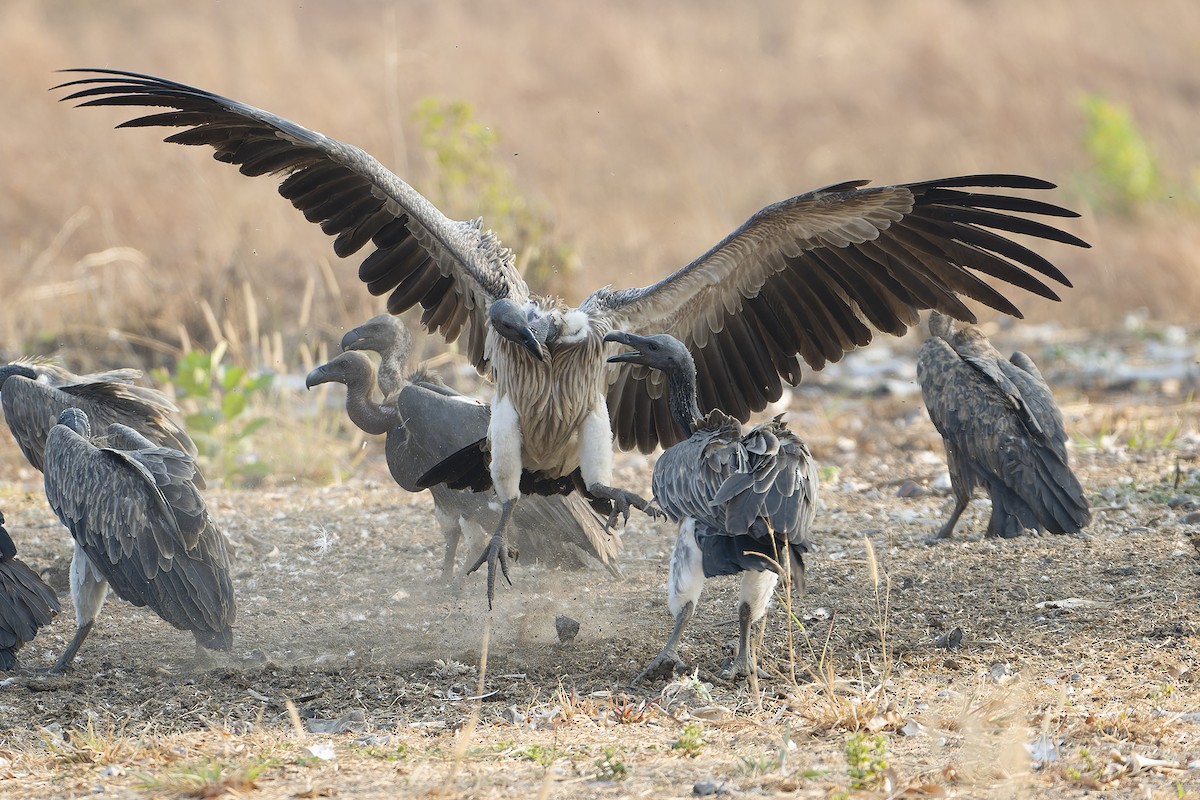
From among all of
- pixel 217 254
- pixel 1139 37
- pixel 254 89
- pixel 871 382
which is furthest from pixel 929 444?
pixel 1139 37

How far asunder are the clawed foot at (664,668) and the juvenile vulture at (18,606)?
203 cm

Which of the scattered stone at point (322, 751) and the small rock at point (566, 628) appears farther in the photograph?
the small rock at point (566, 628)

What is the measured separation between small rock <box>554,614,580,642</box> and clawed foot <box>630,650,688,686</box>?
475 mm

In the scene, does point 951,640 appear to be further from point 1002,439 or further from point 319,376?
point 319,376

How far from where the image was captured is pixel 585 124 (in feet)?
59.9

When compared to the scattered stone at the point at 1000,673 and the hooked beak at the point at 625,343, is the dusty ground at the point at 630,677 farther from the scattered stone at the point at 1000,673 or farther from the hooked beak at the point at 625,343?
the hooked beak at the point at 625,343

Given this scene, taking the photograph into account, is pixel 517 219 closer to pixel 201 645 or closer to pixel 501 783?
pixel 201 645

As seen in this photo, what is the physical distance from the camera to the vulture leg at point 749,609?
14.8 ft

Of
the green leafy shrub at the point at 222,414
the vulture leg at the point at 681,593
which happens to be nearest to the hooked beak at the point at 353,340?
the green leafy shrub at the point at 222,414

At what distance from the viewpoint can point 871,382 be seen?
9.98 meters

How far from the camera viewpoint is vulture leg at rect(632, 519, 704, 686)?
179 inches

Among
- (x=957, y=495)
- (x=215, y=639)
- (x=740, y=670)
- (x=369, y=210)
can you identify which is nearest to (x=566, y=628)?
(x=740, y=670)

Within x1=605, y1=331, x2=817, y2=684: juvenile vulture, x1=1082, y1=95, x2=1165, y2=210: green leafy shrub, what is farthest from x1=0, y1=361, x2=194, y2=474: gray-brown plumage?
x1=1082, y1=95, x2=1165, y2=210: green leafy shrub

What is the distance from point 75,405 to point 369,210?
145cm
